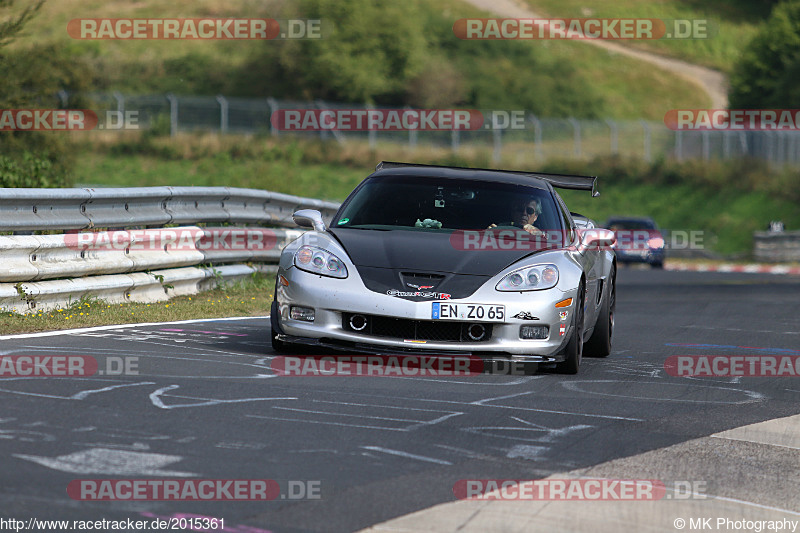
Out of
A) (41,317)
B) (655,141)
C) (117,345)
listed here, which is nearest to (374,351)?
(117,345)

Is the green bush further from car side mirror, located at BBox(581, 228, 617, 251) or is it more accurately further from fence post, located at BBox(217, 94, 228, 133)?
fence post, located at BBox(217, 94, 228, 133)

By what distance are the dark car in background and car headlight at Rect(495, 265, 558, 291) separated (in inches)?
999

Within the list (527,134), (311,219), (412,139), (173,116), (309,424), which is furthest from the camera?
(412,139)

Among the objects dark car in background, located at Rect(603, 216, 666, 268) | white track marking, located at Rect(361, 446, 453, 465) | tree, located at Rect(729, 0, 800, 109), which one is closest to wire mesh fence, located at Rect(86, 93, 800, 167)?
dark car in background, located at Rect(603, 216, 666, 268)

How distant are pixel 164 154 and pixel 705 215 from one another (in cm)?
2019

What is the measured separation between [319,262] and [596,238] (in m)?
2.34

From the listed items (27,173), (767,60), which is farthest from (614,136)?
(27,173)

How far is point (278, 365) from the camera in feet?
A: 27.7

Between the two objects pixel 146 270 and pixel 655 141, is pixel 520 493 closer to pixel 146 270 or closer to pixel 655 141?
pixel 146 270

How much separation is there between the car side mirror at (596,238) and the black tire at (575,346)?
804 millimetres

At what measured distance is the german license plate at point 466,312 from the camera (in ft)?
27.5

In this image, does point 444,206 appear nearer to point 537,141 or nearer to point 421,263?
point 421,263

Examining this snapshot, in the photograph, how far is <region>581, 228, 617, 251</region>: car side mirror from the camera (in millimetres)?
9859

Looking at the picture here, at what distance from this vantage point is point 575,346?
888 centimetres
